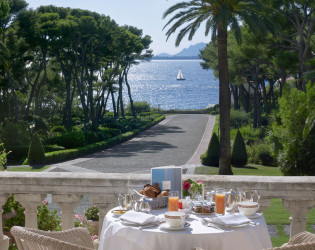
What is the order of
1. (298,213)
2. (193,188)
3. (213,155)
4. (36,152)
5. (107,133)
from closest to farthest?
(193,188) < (298,213) < (213,155) < (36,152) < (107,133)

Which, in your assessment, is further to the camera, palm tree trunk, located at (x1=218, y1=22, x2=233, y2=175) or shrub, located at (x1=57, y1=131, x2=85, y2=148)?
shrub, located at (x1=57, y1=131, x2=85, y2=148)

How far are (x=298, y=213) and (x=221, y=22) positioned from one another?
1792cm

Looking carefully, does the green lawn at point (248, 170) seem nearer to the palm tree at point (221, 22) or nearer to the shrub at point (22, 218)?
the palm tree at point (221, 22)

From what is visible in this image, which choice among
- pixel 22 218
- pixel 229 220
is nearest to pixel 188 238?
pixel 229 220

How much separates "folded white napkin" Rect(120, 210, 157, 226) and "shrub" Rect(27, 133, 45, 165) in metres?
26.6

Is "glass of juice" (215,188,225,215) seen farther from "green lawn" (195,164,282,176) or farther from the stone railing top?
"green lawn" (195,164,282,176)

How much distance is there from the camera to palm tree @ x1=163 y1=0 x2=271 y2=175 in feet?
71.2

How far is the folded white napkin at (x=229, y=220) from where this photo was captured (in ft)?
10.5

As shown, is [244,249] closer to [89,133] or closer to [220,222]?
[220,222]

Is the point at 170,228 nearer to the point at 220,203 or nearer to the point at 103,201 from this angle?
the point at 220,203

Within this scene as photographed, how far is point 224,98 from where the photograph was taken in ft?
72.7

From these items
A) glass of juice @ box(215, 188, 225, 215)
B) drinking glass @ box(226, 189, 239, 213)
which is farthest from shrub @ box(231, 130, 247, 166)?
glass of juice @ box(215, 188, 225, 215)

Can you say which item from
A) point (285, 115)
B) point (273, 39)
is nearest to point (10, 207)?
point (285, 115)

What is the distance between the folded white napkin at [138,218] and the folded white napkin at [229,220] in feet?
1.22
